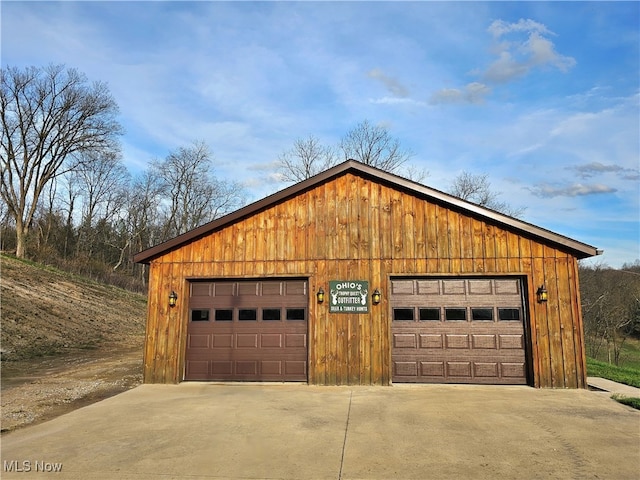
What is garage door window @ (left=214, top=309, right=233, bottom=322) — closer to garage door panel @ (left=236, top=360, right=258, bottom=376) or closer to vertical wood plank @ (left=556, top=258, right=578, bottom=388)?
garage door panel @ (left=236, top=360, right=258, bottom=376)

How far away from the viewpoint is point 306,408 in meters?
7.11

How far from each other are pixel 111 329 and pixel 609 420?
69.5 feet

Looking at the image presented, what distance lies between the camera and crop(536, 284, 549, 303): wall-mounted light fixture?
353 inches

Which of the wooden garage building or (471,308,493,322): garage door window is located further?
(471,308,493,322): garage door window

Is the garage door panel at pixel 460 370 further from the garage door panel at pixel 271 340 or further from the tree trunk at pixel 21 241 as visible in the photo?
the tree trunk at pixel 21 241

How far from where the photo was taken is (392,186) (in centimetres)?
991

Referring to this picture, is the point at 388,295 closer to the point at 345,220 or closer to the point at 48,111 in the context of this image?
the point at 345,220

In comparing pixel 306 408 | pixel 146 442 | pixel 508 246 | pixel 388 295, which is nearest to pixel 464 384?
pixel 388 295

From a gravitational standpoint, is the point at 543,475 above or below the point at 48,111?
below

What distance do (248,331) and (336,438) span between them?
4771 millimetres

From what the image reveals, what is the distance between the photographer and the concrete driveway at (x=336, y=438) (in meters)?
4.41

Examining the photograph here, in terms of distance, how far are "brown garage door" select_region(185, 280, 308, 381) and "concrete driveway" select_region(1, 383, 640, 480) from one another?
1.49 meters

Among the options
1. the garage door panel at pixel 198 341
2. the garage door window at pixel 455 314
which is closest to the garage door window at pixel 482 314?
the garage door window at pixel 455 314

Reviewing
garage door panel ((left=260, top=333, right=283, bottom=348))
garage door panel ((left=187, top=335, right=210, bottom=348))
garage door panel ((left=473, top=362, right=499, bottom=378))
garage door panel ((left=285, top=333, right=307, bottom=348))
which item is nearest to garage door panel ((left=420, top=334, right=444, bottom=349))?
garage door panel ((left=473, top=362, right=499, bottom=378))
